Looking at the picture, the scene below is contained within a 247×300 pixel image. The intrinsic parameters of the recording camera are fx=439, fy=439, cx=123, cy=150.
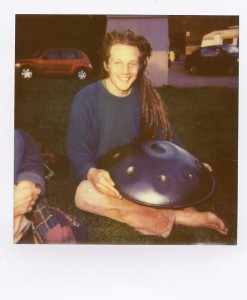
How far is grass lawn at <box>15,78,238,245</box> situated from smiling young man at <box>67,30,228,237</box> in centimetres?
3

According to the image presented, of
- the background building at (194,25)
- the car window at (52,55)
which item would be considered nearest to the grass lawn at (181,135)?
the car window at (52,55)

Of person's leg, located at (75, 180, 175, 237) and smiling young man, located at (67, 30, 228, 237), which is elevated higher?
smiling young man, located at (67, 30, 228, 237)

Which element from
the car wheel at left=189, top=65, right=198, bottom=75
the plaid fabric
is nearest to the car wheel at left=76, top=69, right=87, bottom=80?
the car wheel at left=189, top=65, right=198, bottom=75

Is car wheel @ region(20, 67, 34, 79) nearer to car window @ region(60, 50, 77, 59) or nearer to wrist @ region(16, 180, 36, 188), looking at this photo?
car window @ region(60, 50, 77, 59)

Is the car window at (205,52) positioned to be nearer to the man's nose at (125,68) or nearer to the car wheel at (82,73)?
the man's nose at (125,68)

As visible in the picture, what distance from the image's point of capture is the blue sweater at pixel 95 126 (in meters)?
1.86

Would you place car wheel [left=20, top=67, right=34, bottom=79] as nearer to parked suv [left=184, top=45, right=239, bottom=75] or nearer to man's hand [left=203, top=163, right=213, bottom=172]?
parked suv [left=184, top=45, right=239, bottom=75]

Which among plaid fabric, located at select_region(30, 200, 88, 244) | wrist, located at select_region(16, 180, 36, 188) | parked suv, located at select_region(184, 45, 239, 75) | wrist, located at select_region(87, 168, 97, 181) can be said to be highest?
parked suv, located at select_region(184, 45, 239, 75)

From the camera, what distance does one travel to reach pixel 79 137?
1.87 meters

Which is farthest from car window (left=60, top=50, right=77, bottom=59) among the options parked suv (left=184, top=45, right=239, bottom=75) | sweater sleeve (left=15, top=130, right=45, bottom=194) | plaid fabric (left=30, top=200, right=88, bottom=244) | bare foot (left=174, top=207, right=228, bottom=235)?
bare foot (left=174, top=207, right=228, bottom=235)

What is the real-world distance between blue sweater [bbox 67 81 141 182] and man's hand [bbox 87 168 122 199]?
0.12 ft

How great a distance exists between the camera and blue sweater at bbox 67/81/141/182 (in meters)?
1.86

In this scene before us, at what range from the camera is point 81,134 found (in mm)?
1870
